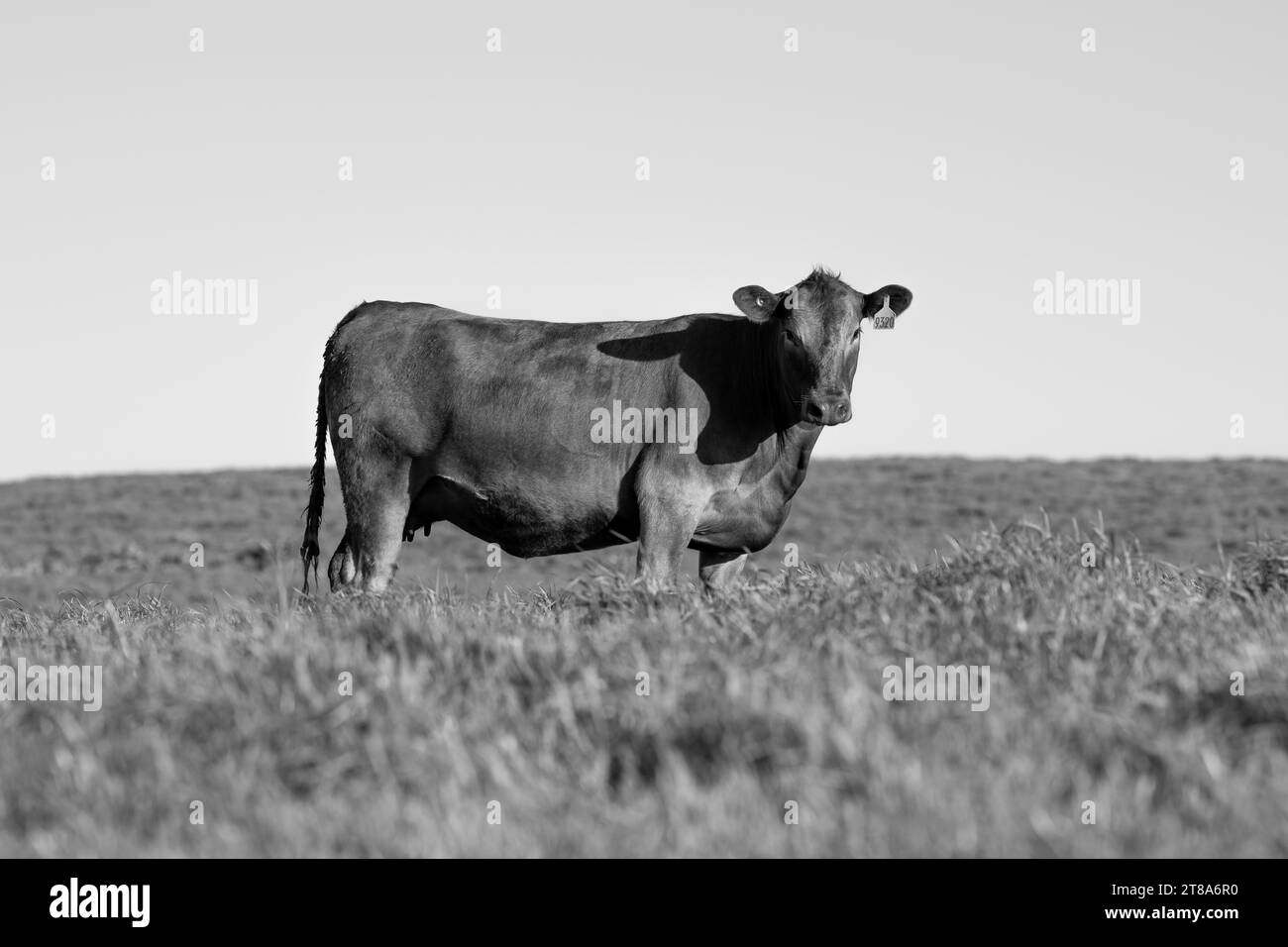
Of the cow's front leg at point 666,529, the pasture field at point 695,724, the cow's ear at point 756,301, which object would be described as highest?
the cow's ear at point 756,301

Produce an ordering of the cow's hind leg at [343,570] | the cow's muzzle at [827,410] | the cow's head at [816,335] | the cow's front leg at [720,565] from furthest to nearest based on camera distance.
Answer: the cow's front leg at [720,565] < the cow's hind leg at [343,570] < the cow's head at [816,335] < the cow's muzzle at [827,410]

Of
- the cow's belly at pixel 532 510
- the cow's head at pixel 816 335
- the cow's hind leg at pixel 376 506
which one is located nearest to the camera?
the cow's head at pixel 816 335

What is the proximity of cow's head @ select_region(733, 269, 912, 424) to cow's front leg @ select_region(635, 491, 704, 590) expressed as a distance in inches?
39.0

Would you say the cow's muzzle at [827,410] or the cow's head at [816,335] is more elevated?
the cow's head at [816,335]

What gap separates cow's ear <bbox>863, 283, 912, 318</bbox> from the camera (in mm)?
10141

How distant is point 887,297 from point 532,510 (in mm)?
2879

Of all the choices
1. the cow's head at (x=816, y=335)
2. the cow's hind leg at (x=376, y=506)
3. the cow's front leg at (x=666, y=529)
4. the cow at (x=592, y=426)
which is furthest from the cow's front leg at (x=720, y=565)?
the cow's hind leg at (x=376, y=506)

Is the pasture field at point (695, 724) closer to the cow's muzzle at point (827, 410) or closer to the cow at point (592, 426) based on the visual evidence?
the cow's muzzle at point (827, 410)

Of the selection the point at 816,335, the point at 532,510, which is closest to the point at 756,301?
the point at 816,335

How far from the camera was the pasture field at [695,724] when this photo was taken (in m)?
4.36

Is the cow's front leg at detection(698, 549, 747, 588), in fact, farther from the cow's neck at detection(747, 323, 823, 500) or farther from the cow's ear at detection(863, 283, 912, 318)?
the cow's ear at detection(863, 283, 912, 318)

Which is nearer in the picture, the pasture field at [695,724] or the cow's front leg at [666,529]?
the pasture field at [695,724]

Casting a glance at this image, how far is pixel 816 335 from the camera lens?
31.4 feet
